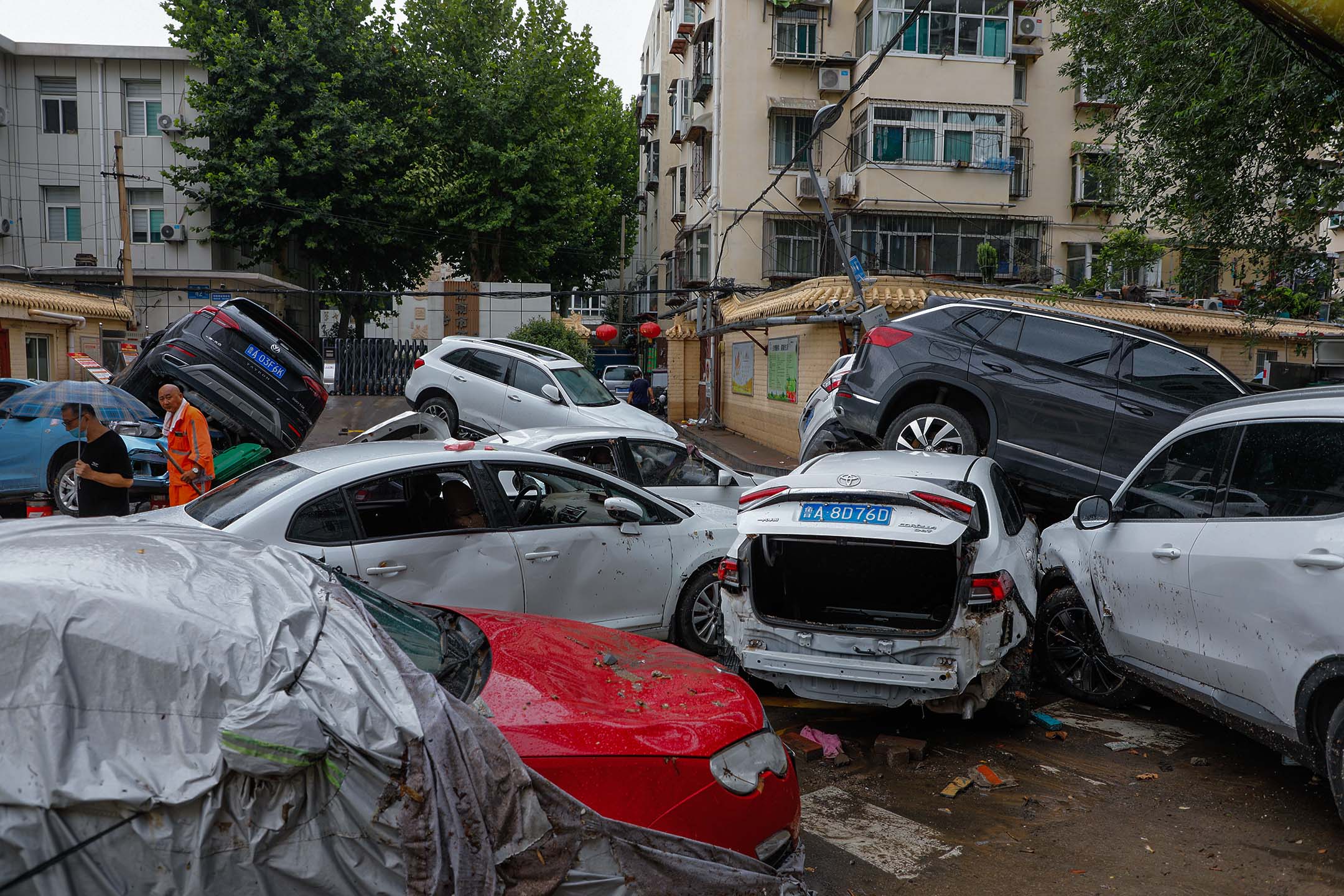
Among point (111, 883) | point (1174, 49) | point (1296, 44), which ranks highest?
point (1174, 49)

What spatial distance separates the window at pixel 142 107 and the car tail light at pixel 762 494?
2980 cm

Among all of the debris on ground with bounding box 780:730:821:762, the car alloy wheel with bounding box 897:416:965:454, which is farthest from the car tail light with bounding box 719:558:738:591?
the car alloy wheel with bounding box 897:416:965:454

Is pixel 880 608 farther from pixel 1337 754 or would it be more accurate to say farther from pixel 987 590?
pixel 1337 754

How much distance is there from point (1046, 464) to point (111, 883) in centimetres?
803

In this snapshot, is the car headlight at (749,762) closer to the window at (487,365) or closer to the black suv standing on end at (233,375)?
the black suv standing on end at (233,375)

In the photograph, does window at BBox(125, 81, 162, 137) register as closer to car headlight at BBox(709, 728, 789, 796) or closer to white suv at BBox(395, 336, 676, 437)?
white suv at BBox(395, 336, 676, 437)

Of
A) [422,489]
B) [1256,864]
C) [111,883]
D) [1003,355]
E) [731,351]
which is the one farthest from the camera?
[731,351]

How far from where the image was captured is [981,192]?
2573 cm

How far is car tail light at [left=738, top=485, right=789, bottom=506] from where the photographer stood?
5.50m

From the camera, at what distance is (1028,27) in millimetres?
25375

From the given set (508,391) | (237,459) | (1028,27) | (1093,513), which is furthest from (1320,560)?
(1028,27)

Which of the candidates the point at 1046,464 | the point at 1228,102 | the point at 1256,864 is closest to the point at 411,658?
the point at 1256,864

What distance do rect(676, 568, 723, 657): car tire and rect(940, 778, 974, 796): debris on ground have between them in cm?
212

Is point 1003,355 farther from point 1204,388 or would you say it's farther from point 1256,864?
point 1256,864
